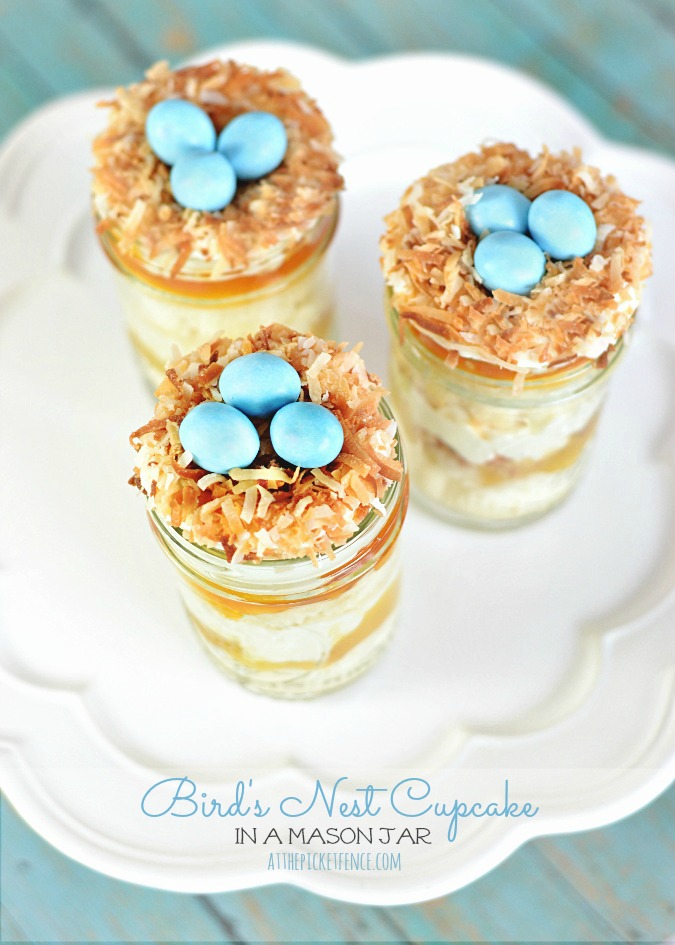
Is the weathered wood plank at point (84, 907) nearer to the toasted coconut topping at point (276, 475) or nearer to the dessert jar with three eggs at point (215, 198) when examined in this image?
the toasted coconut topping at point (276, 475)

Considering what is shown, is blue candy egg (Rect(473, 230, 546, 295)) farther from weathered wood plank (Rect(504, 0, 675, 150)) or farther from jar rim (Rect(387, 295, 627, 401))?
weathered wood plank (Rect(504, 0, 675, 150))

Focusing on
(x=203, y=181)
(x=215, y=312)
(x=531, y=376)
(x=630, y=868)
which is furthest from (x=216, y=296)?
(x=630, y=868)

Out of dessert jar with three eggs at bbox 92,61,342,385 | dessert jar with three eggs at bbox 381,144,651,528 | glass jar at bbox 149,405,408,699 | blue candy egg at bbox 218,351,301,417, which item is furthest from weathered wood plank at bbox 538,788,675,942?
dessert jar with three eggs at bbox 92,61,342,385

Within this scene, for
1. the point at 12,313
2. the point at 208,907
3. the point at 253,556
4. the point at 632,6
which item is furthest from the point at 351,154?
the point at 208,907

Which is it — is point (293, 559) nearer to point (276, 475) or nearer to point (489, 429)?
point (276, 475)

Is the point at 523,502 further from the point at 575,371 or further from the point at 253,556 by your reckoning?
the point at 253,556
